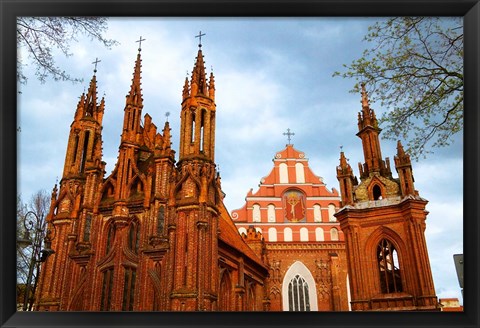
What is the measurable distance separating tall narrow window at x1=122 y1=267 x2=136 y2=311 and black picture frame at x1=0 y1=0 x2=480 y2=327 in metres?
14.2

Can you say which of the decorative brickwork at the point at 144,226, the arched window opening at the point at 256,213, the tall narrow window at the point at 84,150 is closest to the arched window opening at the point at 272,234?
the arched window opening at the point at 256,213

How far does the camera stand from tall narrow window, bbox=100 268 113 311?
61.3 ft

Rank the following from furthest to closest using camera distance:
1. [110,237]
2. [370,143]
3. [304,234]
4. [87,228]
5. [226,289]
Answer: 1. [304,234]
2. [370,143]
3. [226,289]
4. [87,228]
5. [110,237]

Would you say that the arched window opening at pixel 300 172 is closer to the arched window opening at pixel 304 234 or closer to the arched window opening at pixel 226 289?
the arched window opening at pixel 304 234

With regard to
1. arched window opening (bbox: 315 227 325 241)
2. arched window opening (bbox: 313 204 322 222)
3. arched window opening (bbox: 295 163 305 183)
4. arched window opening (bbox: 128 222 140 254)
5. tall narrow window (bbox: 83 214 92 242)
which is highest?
arched window opening (bbox: 295 163 305 183)

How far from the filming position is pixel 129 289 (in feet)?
61.1

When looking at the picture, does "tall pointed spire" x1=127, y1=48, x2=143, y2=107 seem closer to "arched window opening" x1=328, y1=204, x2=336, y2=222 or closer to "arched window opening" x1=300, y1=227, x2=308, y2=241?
"arched window opening" x1=300, y1=227, x2=308, y2=241

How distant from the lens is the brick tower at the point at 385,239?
786 inches

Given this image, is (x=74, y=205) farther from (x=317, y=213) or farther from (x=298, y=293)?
(x=317, y=213)

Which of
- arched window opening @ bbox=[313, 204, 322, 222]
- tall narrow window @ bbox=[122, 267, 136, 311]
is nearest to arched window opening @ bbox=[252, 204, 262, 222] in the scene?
arched window opening @ bbox=[313, 204, 322, 222]

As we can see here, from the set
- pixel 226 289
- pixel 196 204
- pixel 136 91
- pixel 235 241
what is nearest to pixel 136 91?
pixel 136 91

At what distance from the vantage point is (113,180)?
2116 centimetres
